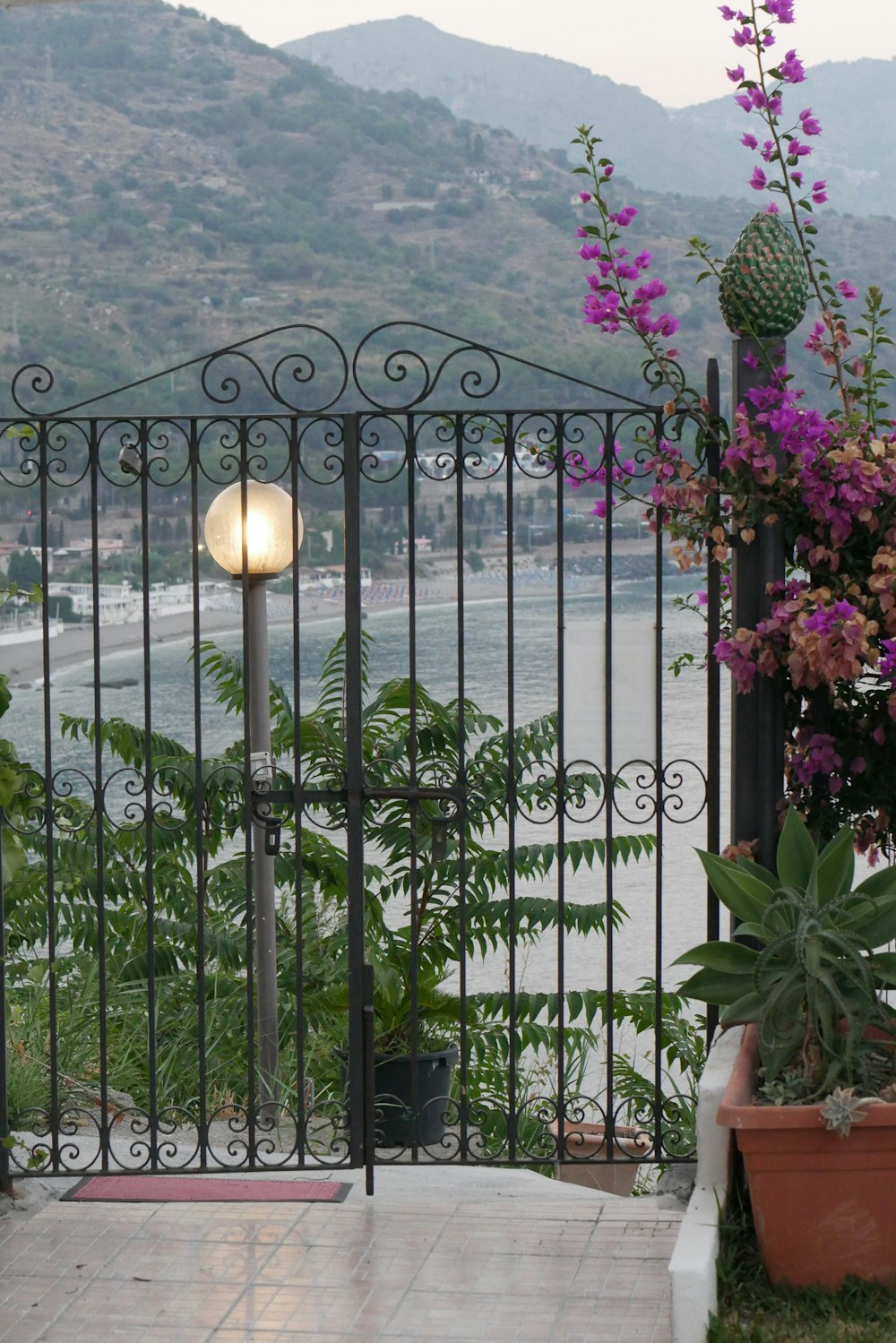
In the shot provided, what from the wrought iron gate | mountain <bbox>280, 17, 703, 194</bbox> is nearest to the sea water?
the wrought iron gate

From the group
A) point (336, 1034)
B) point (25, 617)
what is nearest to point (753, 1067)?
point (336, 1034)

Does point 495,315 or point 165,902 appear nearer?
point 165,902

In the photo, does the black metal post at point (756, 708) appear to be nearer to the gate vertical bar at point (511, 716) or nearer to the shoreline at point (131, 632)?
the gate vertical bar at point (511, 716)

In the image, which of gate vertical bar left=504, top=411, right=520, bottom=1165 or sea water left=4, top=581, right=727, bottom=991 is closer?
gate vertical bar left=504, top=411, right=520, bottom=1165

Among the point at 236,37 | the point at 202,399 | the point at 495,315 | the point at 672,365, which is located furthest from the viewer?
the point at 236,37

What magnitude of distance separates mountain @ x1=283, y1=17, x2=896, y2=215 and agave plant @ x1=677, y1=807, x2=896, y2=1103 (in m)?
21.4

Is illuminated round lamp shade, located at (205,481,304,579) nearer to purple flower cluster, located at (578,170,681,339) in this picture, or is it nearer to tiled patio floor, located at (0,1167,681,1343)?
purple flower cluster, located at (578,170,681,339)

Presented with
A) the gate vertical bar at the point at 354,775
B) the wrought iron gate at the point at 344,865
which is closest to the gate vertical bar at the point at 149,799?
the wrought iron gate at the point at 344,865

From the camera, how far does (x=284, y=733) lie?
18.4ft

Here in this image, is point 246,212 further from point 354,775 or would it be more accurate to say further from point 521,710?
point 354,775

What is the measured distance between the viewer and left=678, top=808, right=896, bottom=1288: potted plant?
292 centimetres

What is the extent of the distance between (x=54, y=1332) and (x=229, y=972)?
298 cm

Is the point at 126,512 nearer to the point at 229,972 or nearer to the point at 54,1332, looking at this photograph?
the point at 229,972

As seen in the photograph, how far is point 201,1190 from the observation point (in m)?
3.87
